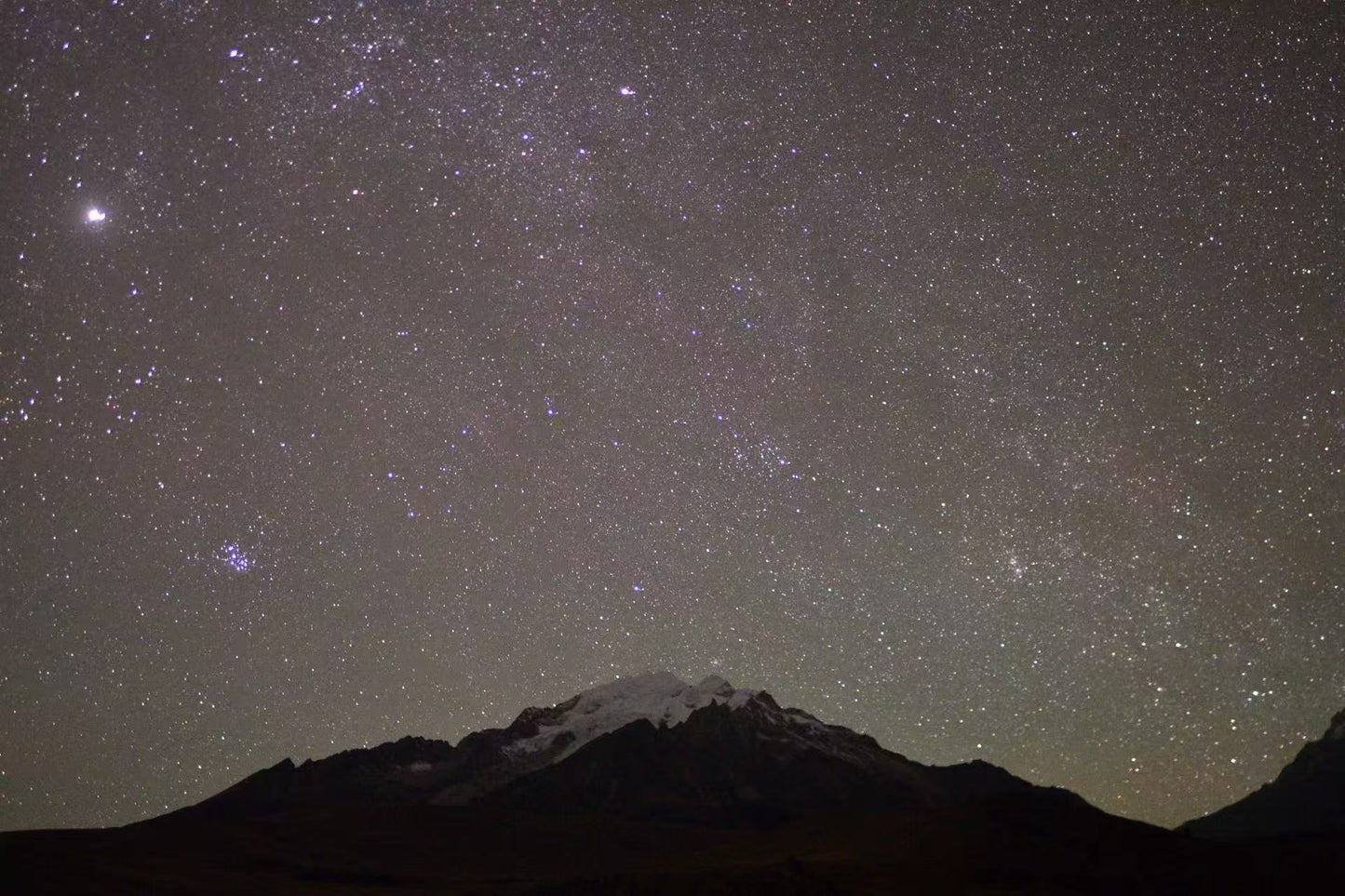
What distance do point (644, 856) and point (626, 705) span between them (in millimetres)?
76475

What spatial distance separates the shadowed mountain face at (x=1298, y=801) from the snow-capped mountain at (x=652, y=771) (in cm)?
2899

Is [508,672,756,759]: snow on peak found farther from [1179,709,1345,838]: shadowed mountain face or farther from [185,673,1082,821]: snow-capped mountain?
[1179,709,1345,838]: shadowed mountain face

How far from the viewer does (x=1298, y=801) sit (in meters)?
140

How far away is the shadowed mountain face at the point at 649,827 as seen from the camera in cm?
6219

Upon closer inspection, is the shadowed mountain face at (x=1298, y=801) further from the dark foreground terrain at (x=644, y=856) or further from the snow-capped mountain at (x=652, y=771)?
the dark foreground terrain at (x=644, y=856)

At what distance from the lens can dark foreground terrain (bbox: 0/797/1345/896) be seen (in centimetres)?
5966

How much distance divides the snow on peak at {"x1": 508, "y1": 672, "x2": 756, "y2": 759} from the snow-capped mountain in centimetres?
61

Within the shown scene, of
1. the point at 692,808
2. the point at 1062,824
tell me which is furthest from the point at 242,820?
the point at 1062,824

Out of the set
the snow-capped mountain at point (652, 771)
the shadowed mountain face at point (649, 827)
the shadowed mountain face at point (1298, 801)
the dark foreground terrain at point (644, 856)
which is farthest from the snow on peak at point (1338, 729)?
the dark foreground terrain at point (644, 856)

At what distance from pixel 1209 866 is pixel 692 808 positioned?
70.6 meters

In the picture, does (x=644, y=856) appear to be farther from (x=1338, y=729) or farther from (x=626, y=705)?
(x=1338, y=729)

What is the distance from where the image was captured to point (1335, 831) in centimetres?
7612

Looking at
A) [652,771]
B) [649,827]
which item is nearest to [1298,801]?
[652,771]

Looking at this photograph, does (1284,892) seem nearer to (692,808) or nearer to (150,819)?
(692,808)
